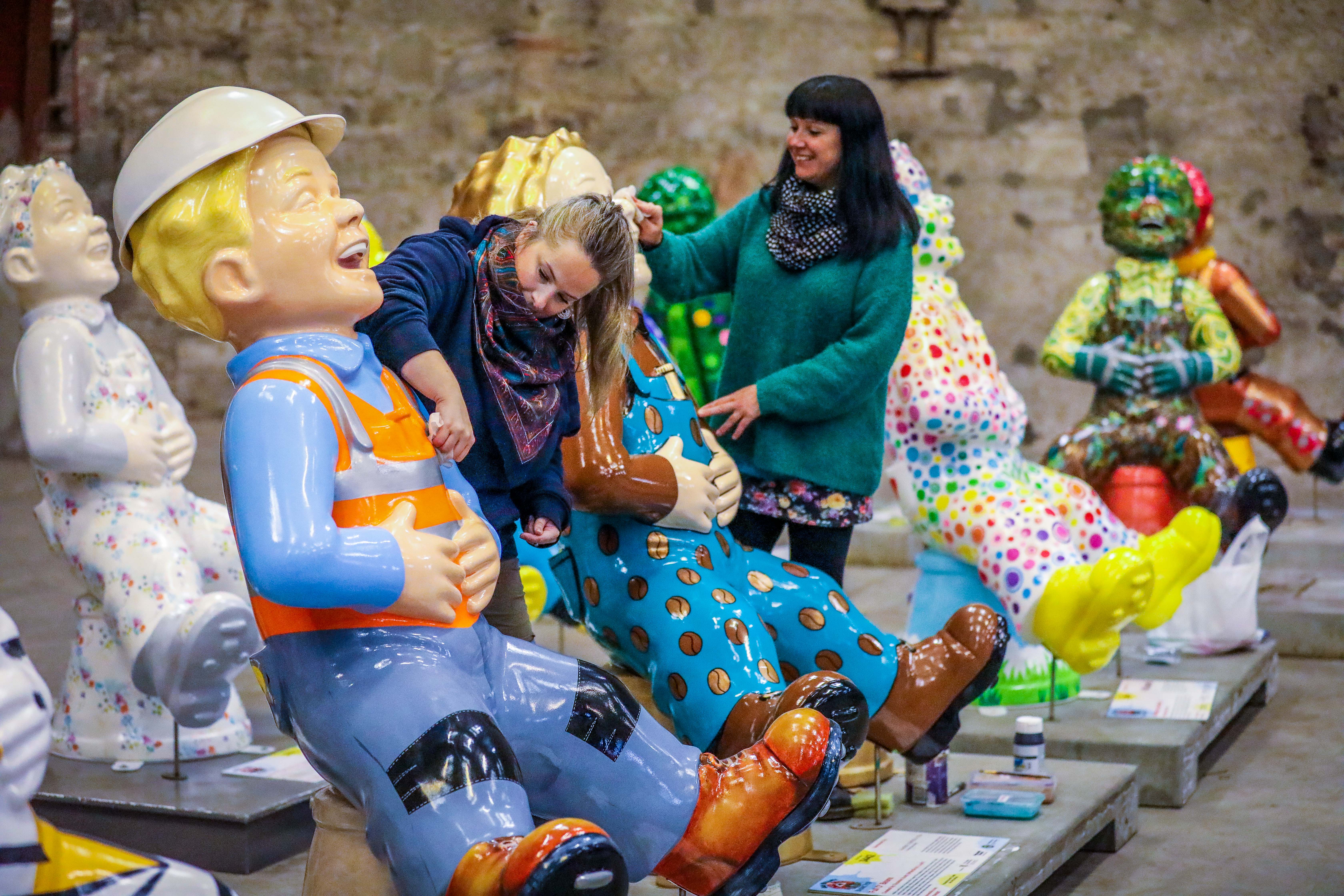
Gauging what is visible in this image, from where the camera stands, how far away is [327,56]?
29.1ft

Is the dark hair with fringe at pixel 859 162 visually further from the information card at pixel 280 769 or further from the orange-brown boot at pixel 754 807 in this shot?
the information card at pixel 280 769

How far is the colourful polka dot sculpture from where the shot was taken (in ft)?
11.0

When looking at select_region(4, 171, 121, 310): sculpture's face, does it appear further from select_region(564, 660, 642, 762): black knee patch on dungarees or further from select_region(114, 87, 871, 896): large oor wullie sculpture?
select_region(564, 660, 642, 762): black knee patch on dungarees

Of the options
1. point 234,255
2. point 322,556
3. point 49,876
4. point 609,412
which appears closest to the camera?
point 49,876

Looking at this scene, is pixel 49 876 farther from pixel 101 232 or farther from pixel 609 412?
pixel 101 232

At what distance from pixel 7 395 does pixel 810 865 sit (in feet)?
25.2

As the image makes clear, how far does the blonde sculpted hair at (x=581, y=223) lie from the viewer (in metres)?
1.98

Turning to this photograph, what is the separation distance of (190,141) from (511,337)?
48 cm

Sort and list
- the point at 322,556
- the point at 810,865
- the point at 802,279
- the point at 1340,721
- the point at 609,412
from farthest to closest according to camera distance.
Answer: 1. the point at 1340,721
2. the point at 802,279
3. the point at 810,865
4. the point at 609,412
5. the point at 322,556

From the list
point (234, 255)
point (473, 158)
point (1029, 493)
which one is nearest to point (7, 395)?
point (473, 158)

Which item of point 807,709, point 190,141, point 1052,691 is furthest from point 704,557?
point 1052,691

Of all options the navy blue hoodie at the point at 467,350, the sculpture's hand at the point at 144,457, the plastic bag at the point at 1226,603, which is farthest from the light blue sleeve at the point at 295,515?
the plastic bag at the point at 1226,603

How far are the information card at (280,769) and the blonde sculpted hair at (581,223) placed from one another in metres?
1.31

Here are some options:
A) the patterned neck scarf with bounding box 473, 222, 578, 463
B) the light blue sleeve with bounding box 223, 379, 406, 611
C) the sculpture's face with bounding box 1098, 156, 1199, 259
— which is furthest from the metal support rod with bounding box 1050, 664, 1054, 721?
the light blue sleeve with bounding box 223, 379, 406, 611
